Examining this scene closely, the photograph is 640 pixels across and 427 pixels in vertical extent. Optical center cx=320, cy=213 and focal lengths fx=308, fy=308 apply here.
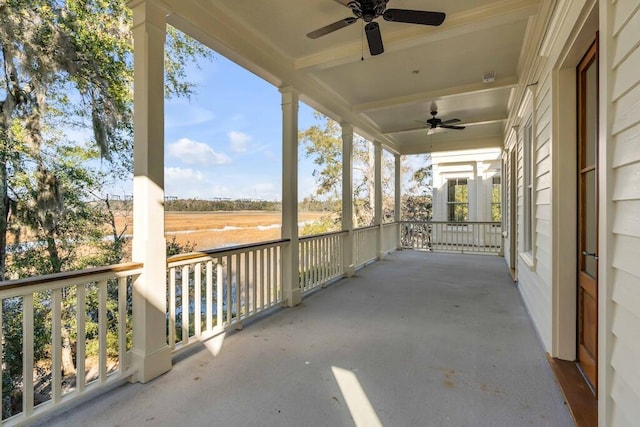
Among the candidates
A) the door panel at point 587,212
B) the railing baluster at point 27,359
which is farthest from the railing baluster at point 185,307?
the door panel at point 587,212

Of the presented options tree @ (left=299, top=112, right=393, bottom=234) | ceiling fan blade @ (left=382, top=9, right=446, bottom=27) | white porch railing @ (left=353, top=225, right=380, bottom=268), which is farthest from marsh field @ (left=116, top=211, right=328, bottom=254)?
tree @ (left=299, top=112, right=393, bottom=234)

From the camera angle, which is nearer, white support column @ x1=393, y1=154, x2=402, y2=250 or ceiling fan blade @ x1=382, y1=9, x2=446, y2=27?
ceiling fan blade @ x1=382, y1=9, x2=446, y2=27

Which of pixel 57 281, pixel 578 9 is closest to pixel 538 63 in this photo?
pixel 578 9

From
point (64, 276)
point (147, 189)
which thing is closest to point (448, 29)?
point (147, 189)

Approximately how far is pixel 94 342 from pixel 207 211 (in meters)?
2.05

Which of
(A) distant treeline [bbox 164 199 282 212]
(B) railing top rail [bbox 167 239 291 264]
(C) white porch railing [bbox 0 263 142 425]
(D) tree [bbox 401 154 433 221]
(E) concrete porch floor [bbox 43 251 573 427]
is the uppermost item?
(D) tree [bbox 401 154 433 221]

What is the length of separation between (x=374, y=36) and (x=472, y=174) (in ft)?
23.7

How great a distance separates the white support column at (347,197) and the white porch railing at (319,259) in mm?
112

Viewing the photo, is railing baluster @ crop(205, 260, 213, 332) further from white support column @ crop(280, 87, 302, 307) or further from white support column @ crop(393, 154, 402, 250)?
white support column @ crop(393, 154, 402, 250)

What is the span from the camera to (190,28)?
2.47 m

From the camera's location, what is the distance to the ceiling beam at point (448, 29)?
256 cm

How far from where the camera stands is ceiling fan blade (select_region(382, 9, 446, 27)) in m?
2.22

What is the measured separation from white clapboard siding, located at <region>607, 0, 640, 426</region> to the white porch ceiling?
182 centimetres

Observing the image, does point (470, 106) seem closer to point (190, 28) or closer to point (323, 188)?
point (190, 28)
